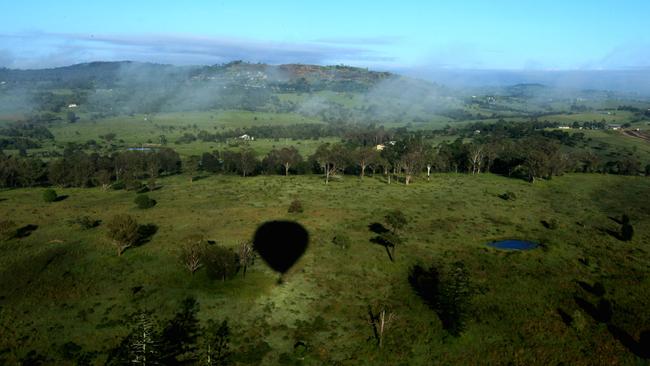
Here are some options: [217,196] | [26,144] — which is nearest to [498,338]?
[217,196]

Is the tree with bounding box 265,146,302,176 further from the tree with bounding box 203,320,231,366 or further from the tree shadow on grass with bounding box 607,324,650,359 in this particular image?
the tree shadow on grass with bounding box 607,324,650,359

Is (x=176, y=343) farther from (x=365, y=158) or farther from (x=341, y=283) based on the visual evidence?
(x=365, y=158)

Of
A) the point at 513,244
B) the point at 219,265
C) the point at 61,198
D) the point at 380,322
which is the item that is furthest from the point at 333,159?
the point at 380,322

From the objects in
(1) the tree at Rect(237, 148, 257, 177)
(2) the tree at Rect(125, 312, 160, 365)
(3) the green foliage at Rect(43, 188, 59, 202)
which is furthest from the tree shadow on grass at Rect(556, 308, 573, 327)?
(1) the tree at Rect(237, 148, 257, 177)

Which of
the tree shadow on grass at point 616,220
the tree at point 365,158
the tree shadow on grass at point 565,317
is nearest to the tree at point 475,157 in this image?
the tree at point 365,158

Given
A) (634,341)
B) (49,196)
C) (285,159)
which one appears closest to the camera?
(634,341)

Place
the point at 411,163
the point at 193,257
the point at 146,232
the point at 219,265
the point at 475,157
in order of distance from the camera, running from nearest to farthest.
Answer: the point at 219,265
the point at 193,257
the point at 146,232
the point at 411,163
the point at 475,157
